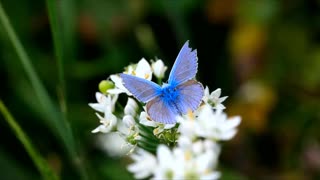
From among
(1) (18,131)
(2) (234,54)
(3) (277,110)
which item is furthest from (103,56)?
(1) (18,131)

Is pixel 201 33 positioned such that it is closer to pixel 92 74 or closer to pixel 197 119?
pixel 92 74

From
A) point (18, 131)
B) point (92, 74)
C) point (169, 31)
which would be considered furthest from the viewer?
point (169, 31)

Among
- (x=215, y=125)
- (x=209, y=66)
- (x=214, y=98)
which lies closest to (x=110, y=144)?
(x=209, y=66)

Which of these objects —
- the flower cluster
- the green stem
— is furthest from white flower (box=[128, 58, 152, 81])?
the green stem

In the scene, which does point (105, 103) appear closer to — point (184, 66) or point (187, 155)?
point (184, 66)

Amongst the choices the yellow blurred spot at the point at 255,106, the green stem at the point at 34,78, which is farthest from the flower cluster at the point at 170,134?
the yellow blurred spot at the point at 255,106

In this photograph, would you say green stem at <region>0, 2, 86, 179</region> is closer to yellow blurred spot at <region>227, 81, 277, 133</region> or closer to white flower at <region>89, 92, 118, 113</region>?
white flower at <region>89, 92, 118, 113</region>
